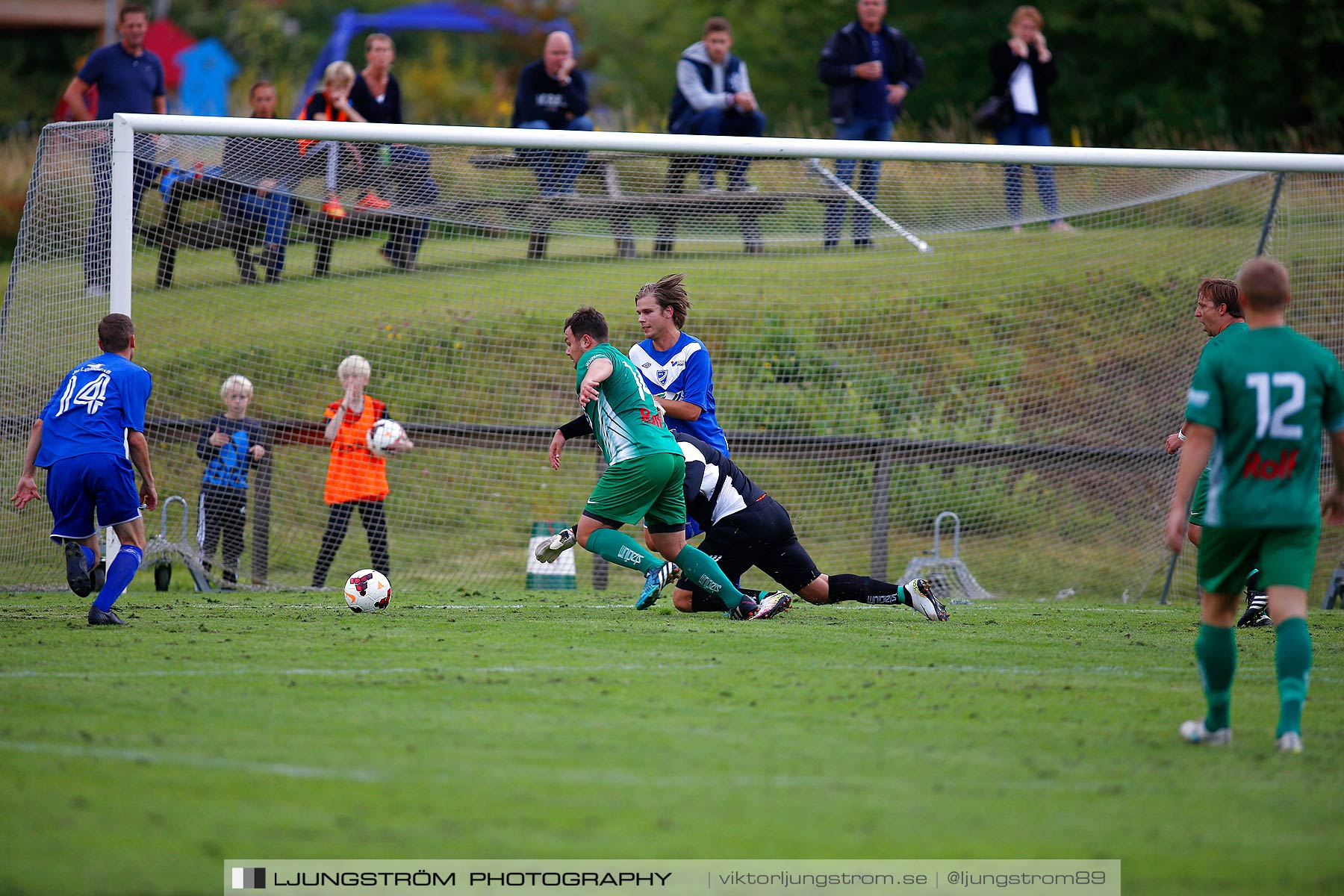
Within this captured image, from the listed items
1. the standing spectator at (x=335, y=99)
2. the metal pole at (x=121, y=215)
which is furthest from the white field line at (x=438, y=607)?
the standing spectator at (x=335, y=99)

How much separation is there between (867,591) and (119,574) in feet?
14.2

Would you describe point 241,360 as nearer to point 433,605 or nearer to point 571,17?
point 433,605

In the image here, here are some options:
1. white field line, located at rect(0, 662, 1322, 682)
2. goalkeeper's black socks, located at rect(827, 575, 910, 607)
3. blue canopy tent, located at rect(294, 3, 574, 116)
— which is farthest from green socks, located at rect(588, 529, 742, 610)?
blue canopy tent, located at rect(294, 3, 574, 116)

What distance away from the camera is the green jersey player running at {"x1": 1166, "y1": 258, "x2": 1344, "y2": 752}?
520 cm

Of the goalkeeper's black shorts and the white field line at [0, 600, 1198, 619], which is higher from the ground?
the goalkeeper's black shorts

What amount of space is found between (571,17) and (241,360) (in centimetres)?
3232

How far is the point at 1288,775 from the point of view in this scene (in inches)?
190

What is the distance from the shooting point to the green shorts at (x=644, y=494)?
7953 millimetres

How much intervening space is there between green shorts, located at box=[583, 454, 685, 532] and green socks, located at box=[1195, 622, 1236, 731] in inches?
134

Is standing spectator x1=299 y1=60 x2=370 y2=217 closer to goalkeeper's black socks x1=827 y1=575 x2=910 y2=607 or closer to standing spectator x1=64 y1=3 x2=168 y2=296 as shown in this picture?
standing spectator x1=64 y1=3 x2=168 y2=296

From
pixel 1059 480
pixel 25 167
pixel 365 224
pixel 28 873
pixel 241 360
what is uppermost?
pixel 25 167

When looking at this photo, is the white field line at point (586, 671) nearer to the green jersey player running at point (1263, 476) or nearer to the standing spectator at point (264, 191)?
the green jersey player running at point (1263, 476)

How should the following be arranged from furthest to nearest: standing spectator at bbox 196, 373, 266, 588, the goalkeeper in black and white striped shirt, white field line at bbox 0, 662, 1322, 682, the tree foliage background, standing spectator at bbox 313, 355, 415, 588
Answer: the tree foliage background → standing spectator at bbox 313, 355, 415, 588 → standing spectator at bbox 196, 373, 266, 588 → the goalkeeper in black and white striped shirt → white field line at bbox 0, 662, 1322, 682

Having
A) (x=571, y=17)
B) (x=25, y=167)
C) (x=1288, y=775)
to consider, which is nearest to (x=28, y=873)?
(x=1288, y=775)
